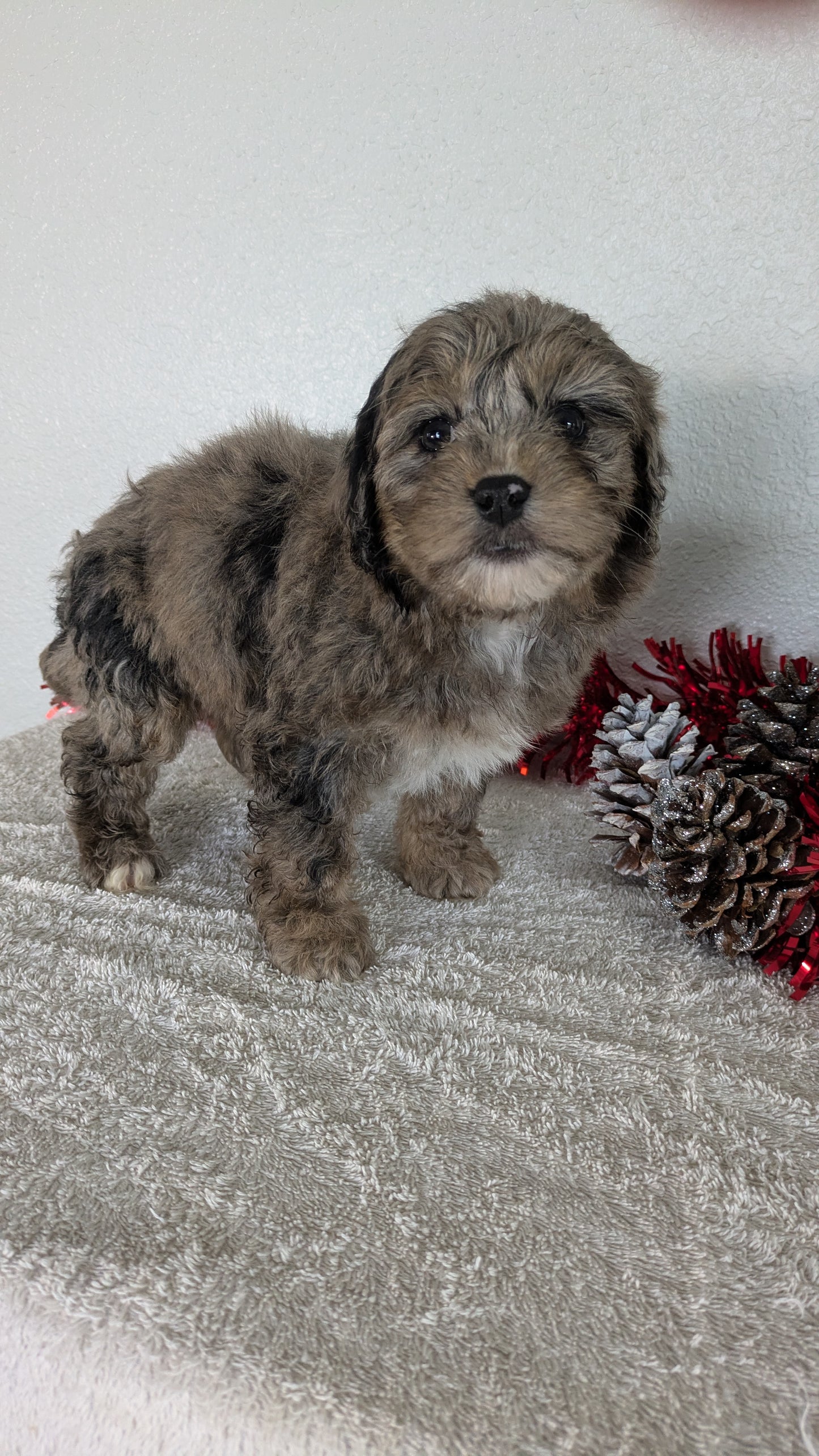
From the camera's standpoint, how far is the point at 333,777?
1920 millimetres

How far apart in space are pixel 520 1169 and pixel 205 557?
1.26m

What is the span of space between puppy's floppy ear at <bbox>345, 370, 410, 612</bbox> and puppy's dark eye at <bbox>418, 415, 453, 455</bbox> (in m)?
0.09

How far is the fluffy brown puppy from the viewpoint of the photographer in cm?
166

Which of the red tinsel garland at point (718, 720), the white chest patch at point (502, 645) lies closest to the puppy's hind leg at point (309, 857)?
the white chest patch at point (502, 645)

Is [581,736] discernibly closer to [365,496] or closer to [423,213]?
[365,496]

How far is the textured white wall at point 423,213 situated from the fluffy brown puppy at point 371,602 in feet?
2.65

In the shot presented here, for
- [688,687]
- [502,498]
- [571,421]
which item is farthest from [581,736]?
[502,498]

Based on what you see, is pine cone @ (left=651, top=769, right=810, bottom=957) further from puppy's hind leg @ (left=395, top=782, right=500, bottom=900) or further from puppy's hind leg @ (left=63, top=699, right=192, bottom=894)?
puppy's hind leg @ (left=63, top=699, right=192, bottom=894)

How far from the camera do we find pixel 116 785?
238cm

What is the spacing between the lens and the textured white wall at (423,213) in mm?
2443

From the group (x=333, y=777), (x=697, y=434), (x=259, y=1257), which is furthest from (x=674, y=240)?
(x=259, y=1257)

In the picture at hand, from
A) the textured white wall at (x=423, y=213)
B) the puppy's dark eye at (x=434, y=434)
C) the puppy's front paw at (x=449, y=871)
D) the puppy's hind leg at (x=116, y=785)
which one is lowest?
the puppy's front paw at (x=449, y=871)

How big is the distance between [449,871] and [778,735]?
0.76 metres

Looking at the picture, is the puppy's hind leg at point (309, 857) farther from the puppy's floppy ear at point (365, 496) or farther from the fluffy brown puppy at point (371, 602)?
the puppy's floppy ear at point (365, 496)
